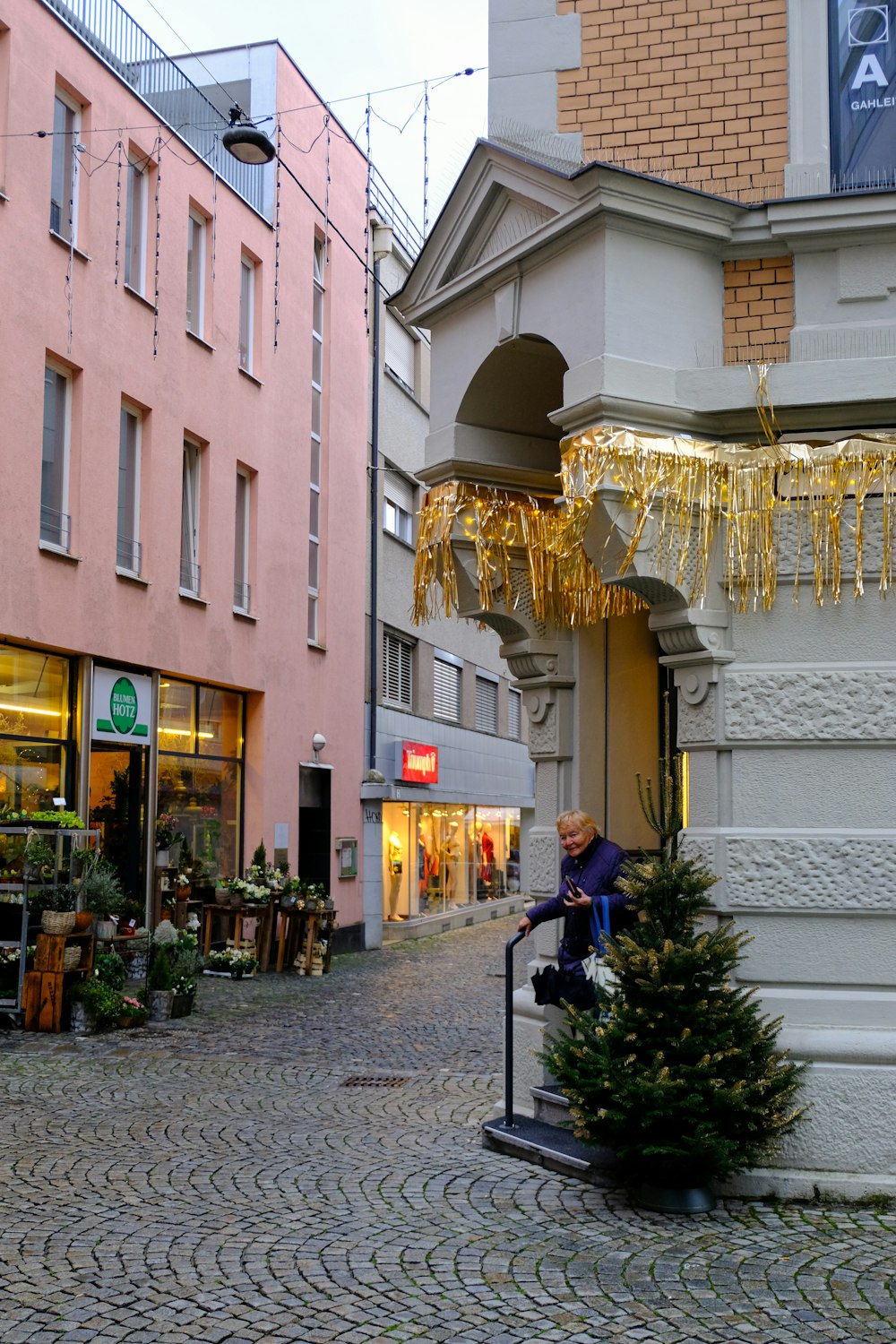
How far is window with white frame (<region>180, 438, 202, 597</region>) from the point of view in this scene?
59.7 feet

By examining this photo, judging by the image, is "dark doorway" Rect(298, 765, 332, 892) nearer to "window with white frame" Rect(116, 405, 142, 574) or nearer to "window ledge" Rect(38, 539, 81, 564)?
"window with white frame" Rect(116, 405, 142, 574)

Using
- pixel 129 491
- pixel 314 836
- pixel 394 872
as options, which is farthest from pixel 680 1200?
pixel 394 872

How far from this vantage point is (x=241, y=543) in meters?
20.0

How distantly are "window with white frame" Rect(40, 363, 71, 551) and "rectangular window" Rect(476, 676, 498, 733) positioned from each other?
17.1 m

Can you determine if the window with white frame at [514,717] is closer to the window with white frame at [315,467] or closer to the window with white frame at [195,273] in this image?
the window with white frame at [315,467]

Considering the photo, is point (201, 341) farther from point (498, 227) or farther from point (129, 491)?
point (498, 227)

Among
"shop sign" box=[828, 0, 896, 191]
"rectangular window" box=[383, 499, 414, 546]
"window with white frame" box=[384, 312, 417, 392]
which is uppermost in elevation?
"window with white frame" box=[384, 312, 417, 392]

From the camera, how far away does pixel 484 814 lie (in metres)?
32.0

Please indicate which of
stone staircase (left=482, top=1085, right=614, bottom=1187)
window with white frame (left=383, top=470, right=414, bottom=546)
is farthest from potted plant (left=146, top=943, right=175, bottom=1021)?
window with white frame (left=383, top=470, right=414, bottom=546)

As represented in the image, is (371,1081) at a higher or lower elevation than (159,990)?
lower

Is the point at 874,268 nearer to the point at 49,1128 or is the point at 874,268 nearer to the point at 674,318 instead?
the point at 674,318

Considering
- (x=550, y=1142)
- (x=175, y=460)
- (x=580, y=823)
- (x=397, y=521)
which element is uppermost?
(x=397, y=521)

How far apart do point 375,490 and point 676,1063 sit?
1863 centimetres

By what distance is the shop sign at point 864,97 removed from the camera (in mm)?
7488
